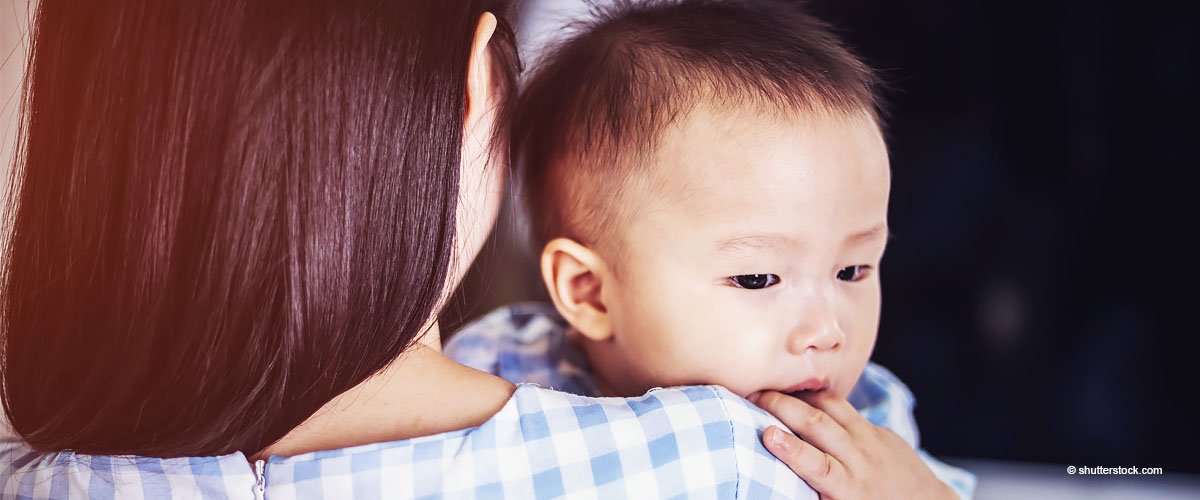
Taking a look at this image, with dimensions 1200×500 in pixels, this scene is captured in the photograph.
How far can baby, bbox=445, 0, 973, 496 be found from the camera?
0.63 metres

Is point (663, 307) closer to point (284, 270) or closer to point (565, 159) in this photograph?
point (565, 159)

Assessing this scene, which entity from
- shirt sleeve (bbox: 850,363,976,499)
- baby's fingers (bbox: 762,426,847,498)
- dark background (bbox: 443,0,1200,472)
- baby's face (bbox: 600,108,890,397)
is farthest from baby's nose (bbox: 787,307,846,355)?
dark background (bbox: 443,0,1200,472)

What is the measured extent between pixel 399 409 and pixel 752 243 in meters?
0.30

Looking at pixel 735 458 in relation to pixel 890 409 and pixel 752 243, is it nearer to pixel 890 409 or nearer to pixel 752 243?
pixel 752 243

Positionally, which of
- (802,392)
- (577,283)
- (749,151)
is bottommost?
(802,392)

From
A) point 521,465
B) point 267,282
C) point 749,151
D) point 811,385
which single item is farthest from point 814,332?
point 267,282

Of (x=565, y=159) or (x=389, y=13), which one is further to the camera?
(x=565, y=159)

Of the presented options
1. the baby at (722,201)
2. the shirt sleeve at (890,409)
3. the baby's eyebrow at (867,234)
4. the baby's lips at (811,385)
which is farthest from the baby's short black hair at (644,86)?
the shirt sleeve at (890,409)

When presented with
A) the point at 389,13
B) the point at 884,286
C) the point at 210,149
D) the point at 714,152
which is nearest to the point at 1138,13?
the point at 884,286

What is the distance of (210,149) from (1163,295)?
113cm

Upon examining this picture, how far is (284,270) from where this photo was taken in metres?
0.44

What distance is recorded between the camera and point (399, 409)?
1.67 ft

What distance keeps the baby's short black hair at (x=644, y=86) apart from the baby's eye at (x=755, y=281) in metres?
0.12

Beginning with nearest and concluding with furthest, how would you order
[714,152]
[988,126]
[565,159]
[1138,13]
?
1. [714,152]
2. [565,159]
3. [1138,13]
4. [988,126]
